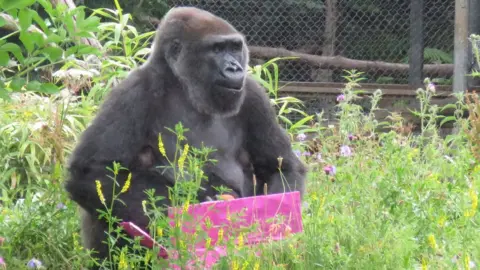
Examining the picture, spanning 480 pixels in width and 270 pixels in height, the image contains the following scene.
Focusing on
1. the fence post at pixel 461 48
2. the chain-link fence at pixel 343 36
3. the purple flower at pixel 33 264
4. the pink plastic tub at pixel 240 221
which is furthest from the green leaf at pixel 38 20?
the chain-link fence at pixel 343 36

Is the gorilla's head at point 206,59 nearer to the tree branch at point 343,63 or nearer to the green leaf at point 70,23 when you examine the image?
the green leaf at point 70,23

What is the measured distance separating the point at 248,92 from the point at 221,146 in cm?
27

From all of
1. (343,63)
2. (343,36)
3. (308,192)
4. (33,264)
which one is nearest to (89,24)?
(33,264)

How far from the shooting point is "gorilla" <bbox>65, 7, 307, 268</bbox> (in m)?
3.52

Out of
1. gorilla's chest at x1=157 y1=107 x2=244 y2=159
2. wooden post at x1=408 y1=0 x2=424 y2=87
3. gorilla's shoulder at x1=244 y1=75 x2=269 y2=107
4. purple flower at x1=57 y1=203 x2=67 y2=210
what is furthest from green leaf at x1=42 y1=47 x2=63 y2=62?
wooden post at x1=408 y1=0 x2=424 y2=87

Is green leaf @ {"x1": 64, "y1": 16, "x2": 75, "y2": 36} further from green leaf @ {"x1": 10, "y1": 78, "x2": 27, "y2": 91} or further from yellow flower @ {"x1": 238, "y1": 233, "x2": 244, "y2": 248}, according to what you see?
yellow flower @ {"x1": 238, "y1": 233, "x2": 244, "y2": 248}

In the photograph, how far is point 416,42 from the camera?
809 cm

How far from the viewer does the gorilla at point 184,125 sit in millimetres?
3516

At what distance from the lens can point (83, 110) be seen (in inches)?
207

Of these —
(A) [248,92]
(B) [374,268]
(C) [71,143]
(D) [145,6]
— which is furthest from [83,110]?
(D) [145,6]

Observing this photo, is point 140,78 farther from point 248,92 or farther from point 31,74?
point 31,74

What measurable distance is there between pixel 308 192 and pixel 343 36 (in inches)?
171

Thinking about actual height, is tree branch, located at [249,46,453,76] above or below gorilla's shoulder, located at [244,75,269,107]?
below

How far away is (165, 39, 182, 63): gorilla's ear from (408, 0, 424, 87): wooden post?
4.45 metres
